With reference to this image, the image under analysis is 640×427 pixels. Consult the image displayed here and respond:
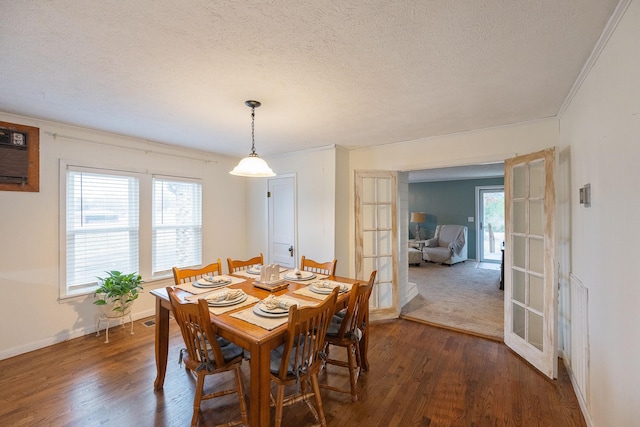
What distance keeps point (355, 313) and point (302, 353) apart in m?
0.54

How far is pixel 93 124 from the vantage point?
2912mm

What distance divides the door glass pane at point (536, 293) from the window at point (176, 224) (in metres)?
4.18

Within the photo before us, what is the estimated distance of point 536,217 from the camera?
8.50ft

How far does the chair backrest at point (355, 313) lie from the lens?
1.91 m

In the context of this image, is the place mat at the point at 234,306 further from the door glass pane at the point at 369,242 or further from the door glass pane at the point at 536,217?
the door glass pane at the point at 536,217

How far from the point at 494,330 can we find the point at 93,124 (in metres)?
5.06

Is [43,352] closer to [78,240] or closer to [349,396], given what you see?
[78,240]

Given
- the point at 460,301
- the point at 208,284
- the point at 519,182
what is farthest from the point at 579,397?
the point at 208,284

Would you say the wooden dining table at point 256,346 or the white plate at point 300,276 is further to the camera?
the white plate at point 300,276

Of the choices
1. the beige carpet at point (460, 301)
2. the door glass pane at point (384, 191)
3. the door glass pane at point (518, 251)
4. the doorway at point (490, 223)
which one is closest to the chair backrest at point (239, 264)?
the door glass pane at point (384, 191)

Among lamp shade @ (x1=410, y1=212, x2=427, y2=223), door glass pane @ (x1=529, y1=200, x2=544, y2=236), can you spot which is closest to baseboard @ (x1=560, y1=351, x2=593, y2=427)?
door glass pane @ (x1=529, y1=200, x2=544, y2=236)

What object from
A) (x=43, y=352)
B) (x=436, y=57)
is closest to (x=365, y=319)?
(x=436, y=57)

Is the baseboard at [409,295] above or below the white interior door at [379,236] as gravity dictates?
below

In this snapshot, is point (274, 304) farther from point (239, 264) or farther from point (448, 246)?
point (448, 246)
